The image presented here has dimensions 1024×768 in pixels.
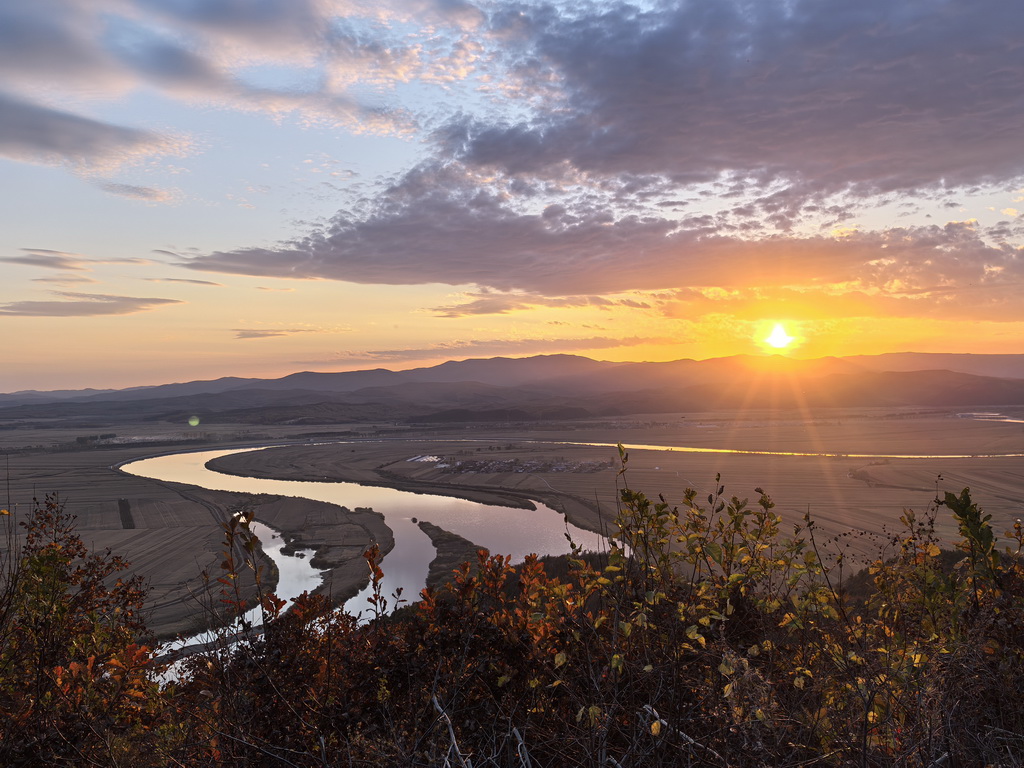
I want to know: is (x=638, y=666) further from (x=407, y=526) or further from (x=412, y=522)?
(x=412, y=522)

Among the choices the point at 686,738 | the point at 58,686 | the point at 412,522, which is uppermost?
the point at 686,738

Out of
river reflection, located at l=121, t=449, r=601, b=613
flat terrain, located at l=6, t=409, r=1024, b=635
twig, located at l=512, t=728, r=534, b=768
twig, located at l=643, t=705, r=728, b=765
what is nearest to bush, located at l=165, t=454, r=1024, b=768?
twig, located at l=643, t=705, r=728, b=765

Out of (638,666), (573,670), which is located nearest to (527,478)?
(573,670)

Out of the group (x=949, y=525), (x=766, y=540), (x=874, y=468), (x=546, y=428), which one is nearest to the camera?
(x=766, y=540)

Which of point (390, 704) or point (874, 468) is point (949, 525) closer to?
point (874, 468)

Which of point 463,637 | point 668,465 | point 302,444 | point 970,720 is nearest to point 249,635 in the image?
point 463,637

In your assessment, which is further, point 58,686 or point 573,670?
point 573,670
